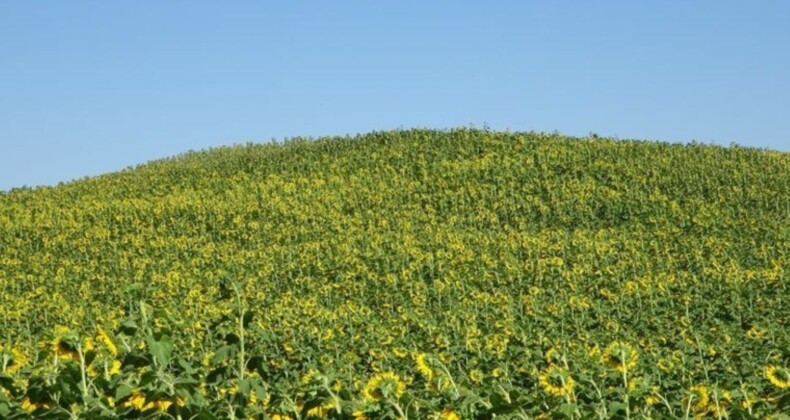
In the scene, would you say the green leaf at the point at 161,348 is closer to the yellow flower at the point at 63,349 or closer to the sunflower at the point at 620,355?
the yellow flower at the point at 63,349

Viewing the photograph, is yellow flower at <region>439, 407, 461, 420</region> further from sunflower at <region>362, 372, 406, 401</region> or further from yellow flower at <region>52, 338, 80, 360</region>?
yellow flower at <region>52, 338, 80, 360</region>

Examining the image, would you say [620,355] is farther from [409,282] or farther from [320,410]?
[409,282]

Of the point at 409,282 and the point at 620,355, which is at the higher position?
the point at 409,282

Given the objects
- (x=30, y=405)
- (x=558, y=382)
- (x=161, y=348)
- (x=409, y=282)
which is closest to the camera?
(x=161, y=348)

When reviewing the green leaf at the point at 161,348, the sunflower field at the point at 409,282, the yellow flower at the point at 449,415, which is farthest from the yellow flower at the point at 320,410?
the green leaf at the point at 161,348

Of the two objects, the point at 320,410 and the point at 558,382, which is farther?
the point at 558,382

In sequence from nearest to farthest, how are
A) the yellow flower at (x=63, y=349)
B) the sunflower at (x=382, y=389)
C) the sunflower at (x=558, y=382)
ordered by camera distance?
the sunflower at (x=382, y=389) < the yellow flower at (x=63, y=349) < the sunflower at (x=558, y=382)

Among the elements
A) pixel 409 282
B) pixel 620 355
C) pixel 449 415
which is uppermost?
pixel 409 282

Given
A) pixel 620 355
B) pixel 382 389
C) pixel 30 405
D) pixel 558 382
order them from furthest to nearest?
1. pixel 558 382
2. pixel 620 355
3. pixel 30 405
4. pixel 382 389

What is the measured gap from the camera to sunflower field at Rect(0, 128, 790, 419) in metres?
4.33

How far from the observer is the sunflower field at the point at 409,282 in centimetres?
433

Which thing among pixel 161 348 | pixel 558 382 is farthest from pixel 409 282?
pixel 161 348

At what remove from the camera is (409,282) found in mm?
20172

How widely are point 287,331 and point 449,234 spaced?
928 centimetres
